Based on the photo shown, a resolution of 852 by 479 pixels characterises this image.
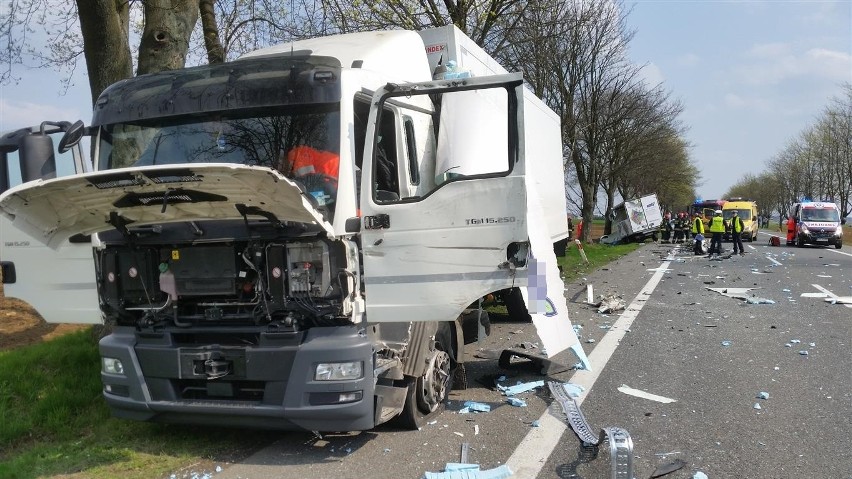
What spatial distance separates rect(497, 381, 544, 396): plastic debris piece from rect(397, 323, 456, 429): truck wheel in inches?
24.0

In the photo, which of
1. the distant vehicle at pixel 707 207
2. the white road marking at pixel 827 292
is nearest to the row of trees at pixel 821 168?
the distant vehicle at pixel 707 207

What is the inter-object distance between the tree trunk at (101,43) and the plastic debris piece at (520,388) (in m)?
5.90

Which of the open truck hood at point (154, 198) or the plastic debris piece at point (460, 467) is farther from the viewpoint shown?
the plastic debris piece at point (460, 467)

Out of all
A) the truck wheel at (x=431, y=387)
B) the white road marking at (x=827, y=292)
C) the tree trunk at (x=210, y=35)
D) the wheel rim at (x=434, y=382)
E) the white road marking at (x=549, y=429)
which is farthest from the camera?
the tree trunk at (x=210, y=35)

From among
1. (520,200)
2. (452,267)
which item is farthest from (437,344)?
(520,200)

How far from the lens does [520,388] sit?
602cm

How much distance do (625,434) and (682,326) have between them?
608cm

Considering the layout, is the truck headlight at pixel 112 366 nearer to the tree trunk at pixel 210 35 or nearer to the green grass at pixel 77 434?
the green grass at pixel 77 434

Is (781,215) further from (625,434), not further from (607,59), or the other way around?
(625,434)

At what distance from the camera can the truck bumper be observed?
162 inches

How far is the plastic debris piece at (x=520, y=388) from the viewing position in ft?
19.4

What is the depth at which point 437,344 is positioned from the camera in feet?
17.4

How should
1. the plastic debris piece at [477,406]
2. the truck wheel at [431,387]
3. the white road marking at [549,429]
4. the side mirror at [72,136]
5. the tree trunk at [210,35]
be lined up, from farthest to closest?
the tree trunk at [210,35]
the plastic debris piece at [477,406]
the truck wheel at [431,387]
the side mirror at [72,136]
the white road marking at [549,429]

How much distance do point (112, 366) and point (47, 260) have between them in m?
1.07
